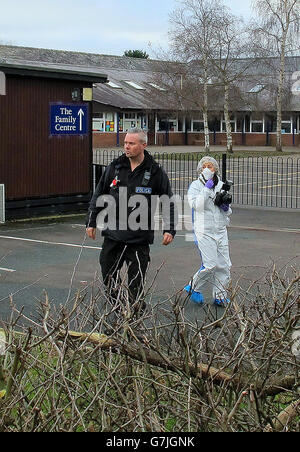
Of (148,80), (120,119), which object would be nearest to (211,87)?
(120,119)

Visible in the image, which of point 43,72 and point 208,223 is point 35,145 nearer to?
point 43,72

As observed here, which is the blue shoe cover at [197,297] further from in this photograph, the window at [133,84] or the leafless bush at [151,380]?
the window at [133,84]

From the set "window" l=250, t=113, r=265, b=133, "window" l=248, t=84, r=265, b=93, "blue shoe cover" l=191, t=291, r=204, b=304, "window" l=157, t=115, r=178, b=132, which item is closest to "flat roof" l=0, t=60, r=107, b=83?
"blue shoe cover" l=191, t=291, r=204, b=304

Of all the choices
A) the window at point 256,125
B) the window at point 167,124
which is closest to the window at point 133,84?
the window at point 167,124

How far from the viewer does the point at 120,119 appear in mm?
57500

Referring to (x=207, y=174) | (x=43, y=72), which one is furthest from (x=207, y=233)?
(x=43, y=72)

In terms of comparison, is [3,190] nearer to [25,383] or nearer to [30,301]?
[30,301]

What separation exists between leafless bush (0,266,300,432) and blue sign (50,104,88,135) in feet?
44.2

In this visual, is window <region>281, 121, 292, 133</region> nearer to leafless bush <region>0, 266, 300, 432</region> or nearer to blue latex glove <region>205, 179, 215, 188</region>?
blue latex glove <region>205, 179, 215, 188</region>

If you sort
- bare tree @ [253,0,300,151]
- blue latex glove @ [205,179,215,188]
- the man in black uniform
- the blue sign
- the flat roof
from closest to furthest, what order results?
the man in black uniform
blue latex glove @ [205,179,215,188]
the flat roof
the blue sign
bare tree @ [253,0,300,151]

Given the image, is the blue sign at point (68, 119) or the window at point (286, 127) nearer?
the blue sign at point (68, 119)

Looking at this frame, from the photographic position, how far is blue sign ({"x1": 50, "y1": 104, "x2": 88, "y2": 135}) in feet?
56.8

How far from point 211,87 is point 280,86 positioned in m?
4.32

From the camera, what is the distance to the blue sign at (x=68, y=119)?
17.3 metres
